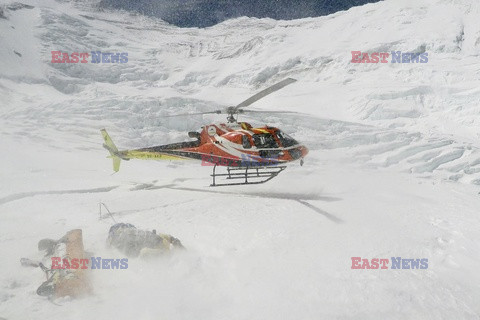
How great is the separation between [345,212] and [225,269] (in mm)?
3988

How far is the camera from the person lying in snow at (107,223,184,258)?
226 inches

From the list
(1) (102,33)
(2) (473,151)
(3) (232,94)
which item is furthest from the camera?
(1) (102,33)

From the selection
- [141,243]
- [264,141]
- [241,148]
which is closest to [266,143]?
[264,141]

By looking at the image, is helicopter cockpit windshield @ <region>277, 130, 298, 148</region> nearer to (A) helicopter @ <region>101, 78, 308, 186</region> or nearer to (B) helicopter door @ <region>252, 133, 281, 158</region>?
(A) helicopter @ <region>101, 78, 308, 186</region>

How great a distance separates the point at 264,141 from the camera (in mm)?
9273

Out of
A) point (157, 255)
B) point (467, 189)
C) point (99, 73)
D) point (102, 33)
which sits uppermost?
point (102, 33)

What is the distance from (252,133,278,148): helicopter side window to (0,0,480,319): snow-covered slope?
1500 mm

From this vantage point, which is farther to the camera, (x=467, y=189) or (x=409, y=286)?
(x=467, y=189)

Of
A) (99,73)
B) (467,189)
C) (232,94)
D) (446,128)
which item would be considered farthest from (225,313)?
(99,73)

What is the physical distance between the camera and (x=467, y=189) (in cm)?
1192

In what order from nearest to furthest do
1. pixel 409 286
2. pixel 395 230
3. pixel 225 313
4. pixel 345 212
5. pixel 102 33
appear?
1. pixel 225 313
2. pixel 409 286
3. pixel 395 230
4. pixel 345 212
5. pixel 102 33

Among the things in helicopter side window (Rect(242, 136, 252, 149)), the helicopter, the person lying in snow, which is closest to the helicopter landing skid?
the helicopter

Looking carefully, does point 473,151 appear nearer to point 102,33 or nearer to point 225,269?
point 225,269

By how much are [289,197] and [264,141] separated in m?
1.76
